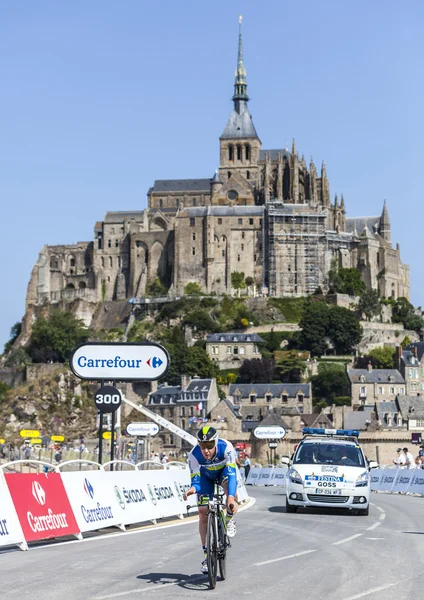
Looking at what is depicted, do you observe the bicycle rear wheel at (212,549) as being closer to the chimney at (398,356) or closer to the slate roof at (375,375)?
the slate roof at (375,375)

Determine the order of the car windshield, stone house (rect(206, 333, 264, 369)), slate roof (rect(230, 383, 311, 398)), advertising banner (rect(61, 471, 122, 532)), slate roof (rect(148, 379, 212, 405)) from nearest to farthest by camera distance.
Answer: advertising banner (rect(61, 471, 122, 532)) → the car windshield → slate roof (rect(148, 379, 212, 405)) → slate roof (rect(230, 383, 311, 398)) → stone house (rect(206, 333, 264, 369))

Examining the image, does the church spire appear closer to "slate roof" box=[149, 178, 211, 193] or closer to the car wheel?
"slate roof" box=[149, 178, 211, 193]

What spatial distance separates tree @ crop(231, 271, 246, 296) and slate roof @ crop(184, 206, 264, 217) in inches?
312

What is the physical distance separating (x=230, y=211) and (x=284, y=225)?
746cm

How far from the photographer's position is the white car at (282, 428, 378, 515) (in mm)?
24922

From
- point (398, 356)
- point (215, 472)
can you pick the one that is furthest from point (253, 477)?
point (398, 356)

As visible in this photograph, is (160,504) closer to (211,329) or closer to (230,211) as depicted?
(211,329)

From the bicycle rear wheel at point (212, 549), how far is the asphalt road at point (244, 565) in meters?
0.16

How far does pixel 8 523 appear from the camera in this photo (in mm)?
17031

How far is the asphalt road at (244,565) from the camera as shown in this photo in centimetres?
1233

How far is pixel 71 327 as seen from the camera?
142500mm

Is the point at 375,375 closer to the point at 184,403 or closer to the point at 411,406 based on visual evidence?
the point at 411,406

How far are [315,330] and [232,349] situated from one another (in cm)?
969

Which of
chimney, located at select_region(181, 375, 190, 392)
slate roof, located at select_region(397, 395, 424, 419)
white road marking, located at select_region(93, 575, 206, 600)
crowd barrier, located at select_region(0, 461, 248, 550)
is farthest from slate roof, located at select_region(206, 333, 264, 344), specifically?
white road marking, located at select_region(93, 575, 206, 600)
